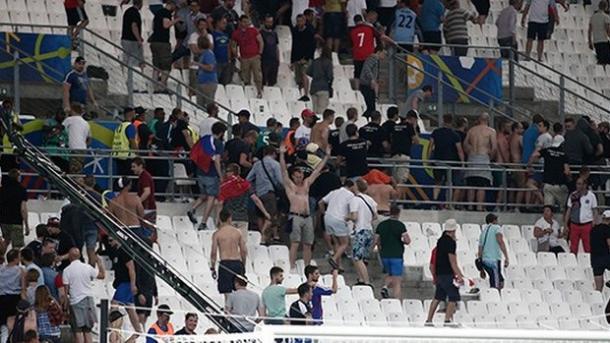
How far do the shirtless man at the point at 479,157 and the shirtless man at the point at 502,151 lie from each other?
25 centimetres

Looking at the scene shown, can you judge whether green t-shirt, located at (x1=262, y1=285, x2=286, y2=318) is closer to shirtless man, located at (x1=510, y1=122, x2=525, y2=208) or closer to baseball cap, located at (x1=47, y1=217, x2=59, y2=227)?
baseball cap, located at (x1=47, y1=217, x2=59, y2=227)

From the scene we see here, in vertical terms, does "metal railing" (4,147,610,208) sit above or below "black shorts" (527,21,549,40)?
below

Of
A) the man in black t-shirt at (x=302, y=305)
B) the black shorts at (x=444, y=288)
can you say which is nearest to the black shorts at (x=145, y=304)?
the man in black t-shirt at (x=302, y=305)

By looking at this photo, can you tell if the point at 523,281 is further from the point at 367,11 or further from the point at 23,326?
the point at 23,326

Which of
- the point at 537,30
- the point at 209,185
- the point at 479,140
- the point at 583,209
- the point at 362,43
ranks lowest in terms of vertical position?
the point at 583,209

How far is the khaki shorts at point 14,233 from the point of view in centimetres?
2570

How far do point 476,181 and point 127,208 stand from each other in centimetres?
639

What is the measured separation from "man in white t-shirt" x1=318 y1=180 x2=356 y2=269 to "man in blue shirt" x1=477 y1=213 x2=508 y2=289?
178 centimetres

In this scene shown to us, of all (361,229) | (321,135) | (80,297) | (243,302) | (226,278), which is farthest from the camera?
(321,135)

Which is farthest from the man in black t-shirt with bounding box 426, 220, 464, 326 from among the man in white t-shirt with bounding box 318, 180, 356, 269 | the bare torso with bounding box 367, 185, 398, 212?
the bare torso with bounding box 367, 185, 398, 212

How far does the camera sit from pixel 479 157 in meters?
30.8

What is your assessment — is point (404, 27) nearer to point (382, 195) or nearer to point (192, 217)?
point (382, 195)

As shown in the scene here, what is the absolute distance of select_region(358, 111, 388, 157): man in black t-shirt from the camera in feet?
98.8

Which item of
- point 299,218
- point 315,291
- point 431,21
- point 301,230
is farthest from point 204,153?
point 431,21
